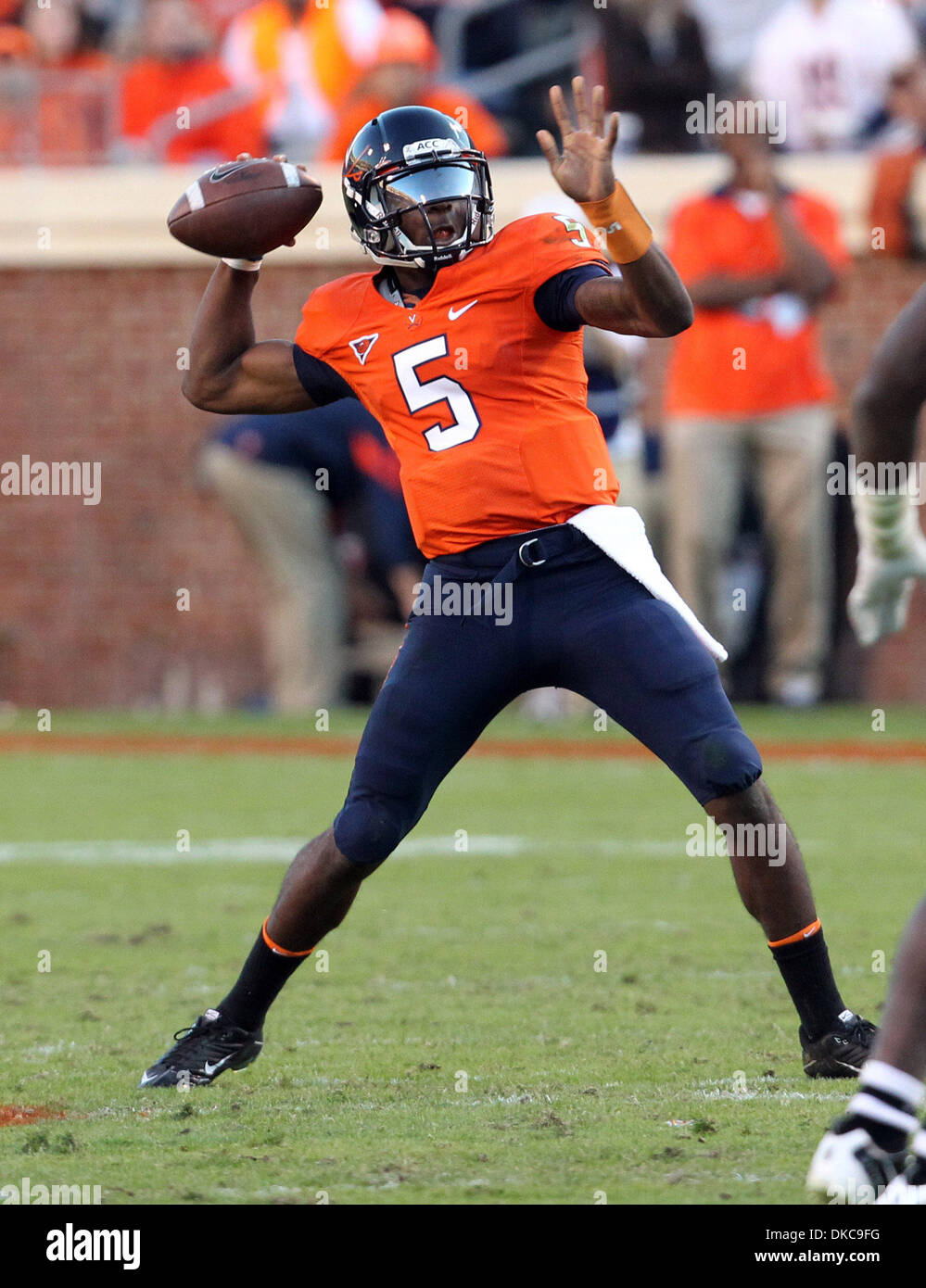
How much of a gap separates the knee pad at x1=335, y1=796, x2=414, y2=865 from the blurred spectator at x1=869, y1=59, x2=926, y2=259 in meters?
8.93

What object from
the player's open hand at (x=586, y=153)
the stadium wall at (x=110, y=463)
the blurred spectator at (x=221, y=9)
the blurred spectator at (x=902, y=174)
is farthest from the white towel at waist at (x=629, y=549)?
→ the blurred spectator at (x=221, y=9)

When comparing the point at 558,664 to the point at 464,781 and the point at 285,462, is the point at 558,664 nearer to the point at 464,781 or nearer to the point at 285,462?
the point at 464,781

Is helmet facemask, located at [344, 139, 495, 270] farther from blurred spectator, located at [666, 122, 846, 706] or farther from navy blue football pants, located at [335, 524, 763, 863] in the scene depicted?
blurred spectator, located at [666, 122, 846, 706]

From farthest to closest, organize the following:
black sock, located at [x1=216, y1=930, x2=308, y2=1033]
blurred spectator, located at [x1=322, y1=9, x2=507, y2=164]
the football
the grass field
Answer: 1. blurred spectator, located at [x1=322, y1=9, x2=507, y2=164]
2. the football
3. black sock, located at [x1=216, y1=930, x2=308, y2=1033]
4. the grass field

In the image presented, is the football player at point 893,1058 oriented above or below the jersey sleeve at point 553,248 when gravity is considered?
below

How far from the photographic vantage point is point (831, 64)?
12.8m

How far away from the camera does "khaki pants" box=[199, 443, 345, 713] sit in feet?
39.0

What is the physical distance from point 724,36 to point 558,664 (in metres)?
10.5

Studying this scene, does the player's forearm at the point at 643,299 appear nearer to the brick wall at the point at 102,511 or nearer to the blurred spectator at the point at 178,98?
the brick wall at the point at 102,511

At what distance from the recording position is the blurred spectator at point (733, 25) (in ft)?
44.3

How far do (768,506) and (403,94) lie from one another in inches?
130

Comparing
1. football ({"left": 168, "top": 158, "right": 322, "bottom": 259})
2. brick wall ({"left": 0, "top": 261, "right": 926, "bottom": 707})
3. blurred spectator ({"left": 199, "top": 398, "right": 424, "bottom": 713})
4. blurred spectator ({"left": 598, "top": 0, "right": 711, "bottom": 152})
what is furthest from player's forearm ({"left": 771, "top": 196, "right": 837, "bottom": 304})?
football ({"left": 168, "top": 158, "right": 322, "bottom": 259})

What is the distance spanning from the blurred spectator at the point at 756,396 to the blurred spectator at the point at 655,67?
188 centimetres

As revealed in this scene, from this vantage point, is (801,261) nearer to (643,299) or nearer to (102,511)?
(102,511)
